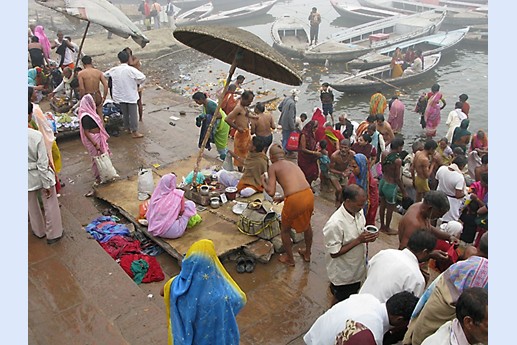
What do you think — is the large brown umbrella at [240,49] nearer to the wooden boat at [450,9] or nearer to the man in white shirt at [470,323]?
the man in white shirt at [470,323]

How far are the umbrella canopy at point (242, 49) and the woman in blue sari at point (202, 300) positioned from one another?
296cm

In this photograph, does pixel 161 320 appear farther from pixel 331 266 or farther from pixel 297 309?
pixel 331 266

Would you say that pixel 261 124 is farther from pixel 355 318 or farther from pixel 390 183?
pixel 355 318

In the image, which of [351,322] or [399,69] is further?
[399,69]

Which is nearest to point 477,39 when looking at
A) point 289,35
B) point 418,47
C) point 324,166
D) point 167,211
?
point 418,47

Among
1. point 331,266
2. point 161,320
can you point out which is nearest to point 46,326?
point 161,320

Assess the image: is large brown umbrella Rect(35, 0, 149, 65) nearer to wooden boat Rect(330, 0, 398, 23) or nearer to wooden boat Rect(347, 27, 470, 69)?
wooden boat Rect(347, 27, 470, 69)

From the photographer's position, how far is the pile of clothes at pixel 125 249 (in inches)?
213

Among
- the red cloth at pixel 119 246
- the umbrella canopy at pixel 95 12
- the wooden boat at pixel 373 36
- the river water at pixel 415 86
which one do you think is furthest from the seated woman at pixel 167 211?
the wooden boat at pixel 373 36

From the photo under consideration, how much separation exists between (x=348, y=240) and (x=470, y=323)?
179 cm

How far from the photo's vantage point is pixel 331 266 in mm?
4609

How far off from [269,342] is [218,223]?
84.3 inches

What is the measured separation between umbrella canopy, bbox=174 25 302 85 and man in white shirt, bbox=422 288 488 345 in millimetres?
3590

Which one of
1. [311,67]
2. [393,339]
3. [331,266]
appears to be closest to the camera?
[393,339]
